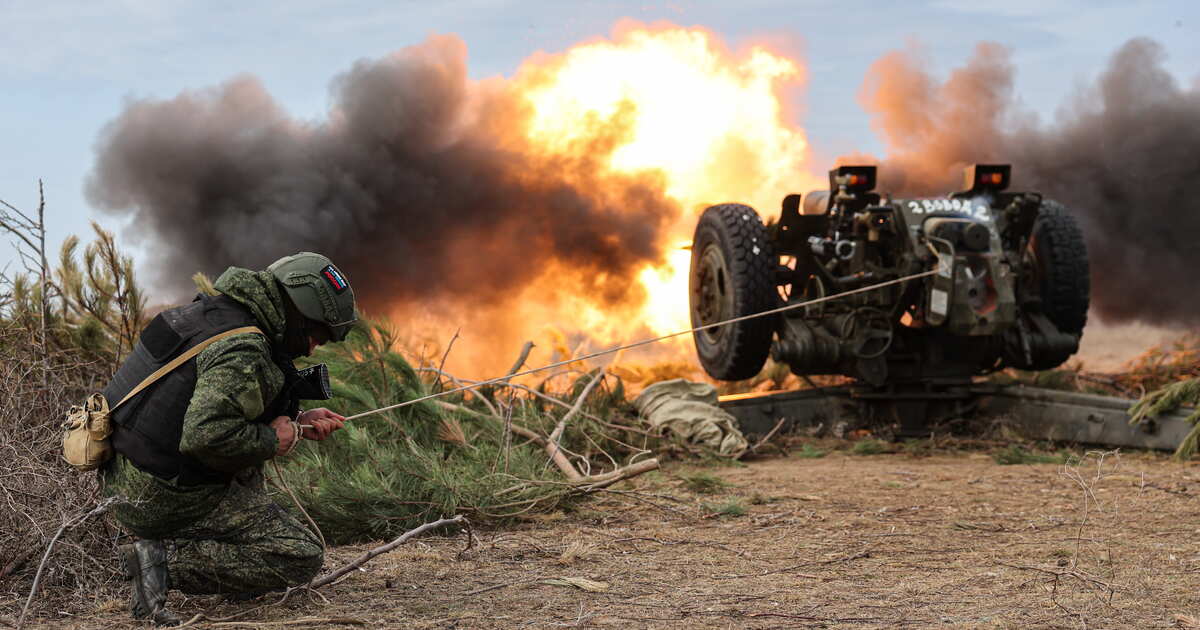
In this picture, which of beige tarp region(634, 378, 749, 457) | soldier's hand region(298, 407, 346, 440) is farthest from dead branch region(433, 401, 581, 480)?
soldier's hand region(298, 407, 346, 440)

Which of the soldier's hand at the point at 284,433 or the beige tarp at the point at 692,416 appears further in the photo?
the beige tarp at the point at 692,416

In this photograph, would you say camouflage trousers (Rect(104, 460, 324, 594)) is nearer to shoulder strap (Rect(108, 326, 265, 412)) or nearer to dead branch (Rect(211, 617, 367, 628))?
dead branch (Rect(211, 617, 367, 628))

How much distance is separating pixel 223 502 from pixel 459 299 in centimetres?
1068

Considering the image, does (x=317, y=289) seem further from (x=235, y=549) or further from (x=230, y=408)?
(x=235, y=549)

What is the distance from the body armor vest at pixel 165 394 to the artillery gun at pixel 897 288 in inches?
240

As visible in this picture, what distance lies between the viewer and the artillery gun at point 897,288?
9.84m

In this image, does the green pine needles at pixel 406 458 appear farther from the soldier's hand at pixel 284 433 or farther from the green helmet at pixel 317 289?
the green helmet at pixel 317 289

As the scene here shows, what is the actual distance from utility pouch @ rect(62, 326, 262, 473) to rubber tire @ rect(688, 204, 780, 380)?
6.02 m

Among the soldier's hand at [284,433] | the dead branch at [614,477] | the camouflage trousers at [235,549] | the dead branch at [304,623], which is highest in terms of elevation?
the soldier's hand at [284,433]

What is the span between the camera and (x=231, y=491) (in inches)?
188

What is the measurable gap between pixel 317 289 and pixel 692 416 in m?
5.73

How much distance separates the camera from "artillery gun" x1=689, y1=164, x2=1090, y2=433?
32.3ft

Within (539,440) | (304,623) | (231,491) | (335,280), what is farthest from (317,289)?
(539,440)

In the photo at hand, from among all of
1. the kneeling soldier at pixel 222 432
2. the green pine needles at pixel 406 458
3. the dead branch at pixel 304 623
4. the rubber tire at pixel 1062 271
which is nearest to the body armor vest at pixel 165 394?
the kneeling soldier at pixel 222 432
